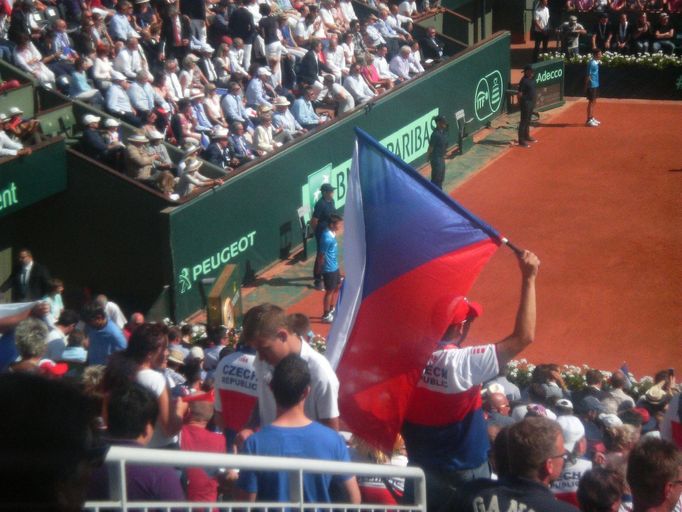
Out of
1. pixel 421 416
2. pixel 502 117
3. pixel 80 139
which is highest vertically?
pixel 421 416

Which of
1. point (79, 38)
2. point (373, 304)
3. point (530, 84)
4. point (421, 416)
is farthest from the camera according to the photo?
point (530, 84)

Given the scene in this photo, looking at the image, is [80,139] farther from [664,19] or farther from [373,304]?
[664,19]

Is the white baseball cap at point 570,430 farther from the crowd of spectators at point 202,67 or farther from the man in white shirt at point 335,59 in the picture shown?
the man in white shirt at point 335,59

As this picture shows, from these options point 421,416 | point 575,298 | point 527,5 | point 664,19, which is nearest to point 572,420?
point 421,416

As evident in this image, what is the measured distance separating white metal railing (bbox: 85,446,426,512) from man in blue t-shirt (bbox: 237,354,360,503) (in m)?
0.23

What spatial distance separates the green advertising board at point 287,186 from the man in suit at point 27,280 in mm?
2025

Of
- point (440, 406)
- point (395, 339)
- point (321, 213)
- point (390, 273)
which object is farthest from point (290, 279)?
point (440, 406)

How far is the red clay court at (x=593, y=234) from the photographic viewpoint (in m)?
15.9

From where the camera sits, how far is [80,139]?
56.8 ft

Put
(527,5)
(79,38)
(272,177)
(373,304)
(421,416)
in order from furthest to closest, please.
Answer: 1. (527,5)
2. (79,38)
3. (272,177)
4. (373,304)
5. (421,416)

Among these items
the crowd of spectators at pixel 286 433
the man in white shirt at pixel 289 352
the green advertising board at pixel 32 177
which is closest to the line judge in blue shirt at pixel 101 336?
the crowd of spectators at pixel 286 433

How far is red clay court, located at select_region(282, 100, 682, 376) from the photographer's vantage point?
15.9 m

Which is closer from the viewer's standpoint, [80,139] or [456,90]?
[80,139]

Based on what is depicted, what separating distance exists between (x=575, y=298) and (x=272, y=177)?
5316 mm
